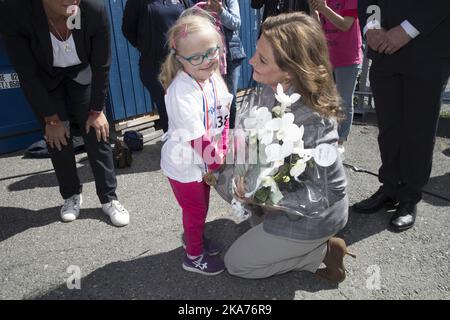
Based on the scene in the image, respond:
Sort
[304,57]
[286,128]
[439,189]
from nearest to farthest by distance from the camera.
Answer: [286,128] → [304,57] → [439,189]

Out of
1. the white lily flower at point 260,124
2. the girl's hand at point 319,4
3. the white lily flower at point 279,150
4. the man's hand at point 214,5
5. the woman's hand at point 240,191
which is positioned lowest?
the woman's hand at point 240,191

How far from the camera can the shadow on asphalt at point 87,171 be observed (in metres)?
3.70

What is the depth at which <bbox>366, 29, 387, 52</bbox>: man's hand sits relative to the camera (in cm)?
257

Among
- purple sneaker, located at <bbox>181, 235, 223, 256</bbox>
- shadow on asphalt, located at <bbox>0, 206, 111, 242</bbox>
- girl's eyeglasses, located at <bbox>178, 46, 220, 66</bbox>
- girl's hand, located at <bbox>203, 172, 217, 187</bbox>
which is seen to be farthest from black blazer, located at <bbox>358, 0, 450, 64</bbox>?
shadow on asphalt, located at <bbox>0, 206, 111, 242</bbox>

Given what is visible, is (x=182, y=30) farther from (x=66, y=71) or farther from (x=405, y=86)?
(x=405, y=86)

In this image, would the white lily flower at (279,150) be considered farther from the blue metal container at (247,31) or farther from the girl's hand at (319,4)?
the blue metal container at (247,31)

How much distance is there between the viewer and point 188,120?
6.48ft

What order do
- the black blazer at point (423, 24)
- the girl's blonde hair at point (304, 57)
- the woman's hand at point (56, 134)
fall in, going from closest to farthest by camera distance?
1. the girl's blonde hair at point (304, 57)
2. the black blazer at point (423, 24)
3. the woman's hand at point (56, 134)

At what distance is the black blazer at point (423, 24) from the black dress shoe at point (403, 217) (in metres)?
1.07

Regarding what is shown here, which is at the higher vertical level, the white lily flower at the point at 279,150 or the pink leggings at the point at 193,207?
the white lily flower at the point at 279,150

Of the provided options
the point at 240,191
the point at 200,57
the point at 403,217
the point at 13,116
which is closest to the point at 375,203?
the point at 403,217

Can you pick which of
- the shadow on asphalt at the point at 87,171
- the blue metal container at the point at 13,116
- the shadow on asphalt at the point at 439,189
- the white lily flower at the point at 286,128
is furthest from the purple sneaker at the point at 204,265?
the blue metal container at the point at 13,116

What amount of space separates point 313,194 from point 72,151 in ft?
6.36
